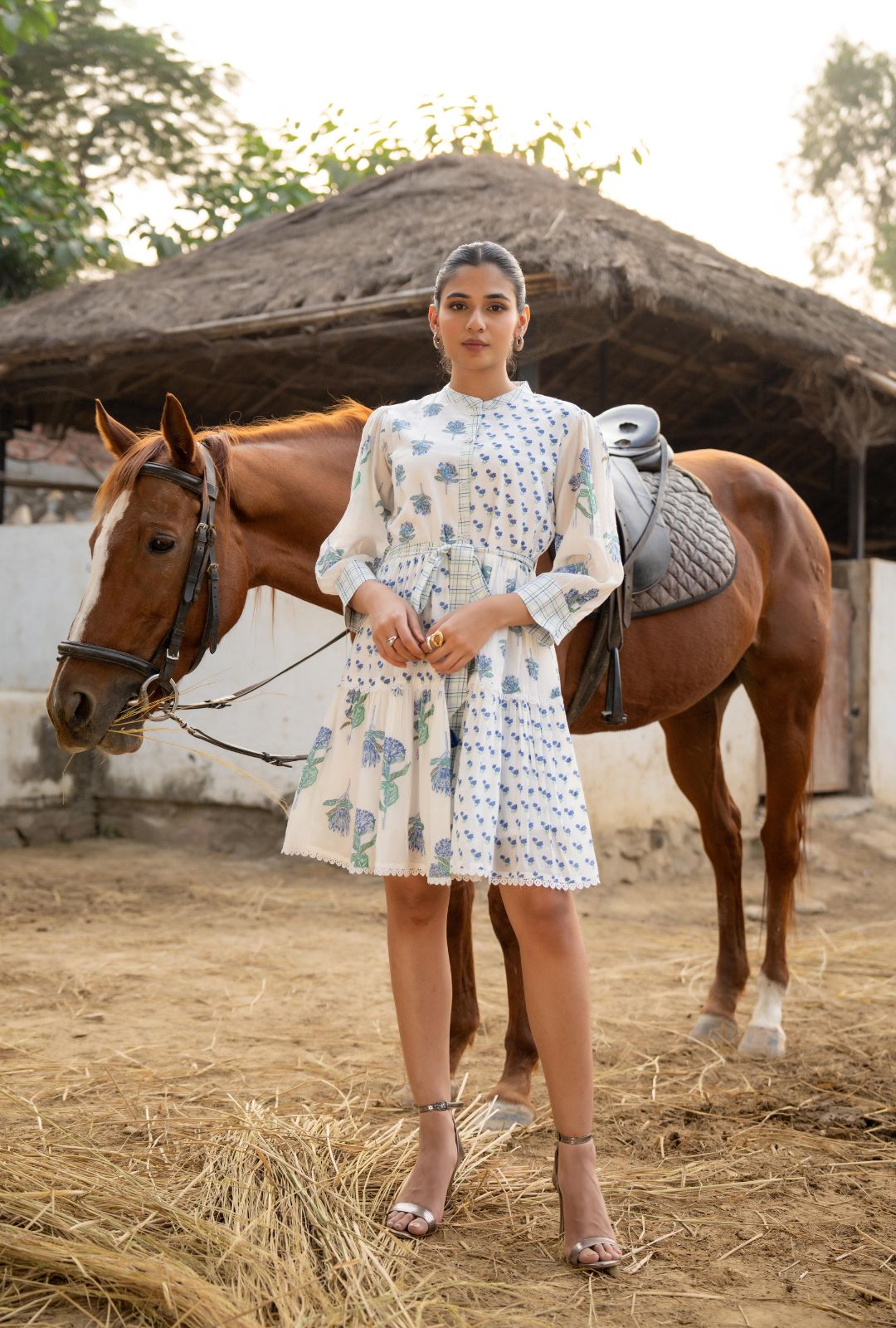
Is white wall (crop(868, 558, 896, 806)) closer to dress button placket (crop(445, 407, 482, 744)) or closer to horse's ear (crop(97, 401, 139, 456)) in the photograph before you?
horse's ear (crop(97, 401, 139, 456))

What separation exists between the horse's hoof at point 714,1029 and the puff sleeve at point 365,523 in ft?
7.12

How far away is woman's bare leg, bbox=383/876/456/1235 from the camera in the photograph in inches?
85.0

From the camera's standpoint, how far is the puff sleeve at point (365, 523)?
2.25 m

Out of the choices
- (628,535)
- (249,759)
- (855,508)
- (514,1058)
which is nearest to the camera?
(514,1058)

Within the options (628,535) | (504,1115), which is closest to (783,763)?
(628,535)

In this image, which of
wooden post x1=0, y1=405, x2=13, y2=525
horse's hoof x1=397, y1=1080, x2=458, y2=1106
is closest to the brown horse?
horse's hoof x1=397, y1=1080, x2=458, y2=1106

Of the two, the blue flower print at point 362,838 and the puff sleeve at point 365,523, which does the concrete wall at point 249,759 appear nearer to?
the puff sleeve at point 365,523

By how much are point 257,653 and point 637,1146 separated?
428cm

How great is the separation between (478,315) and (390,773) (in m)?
0.86

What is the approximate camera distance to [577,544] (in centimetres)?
218

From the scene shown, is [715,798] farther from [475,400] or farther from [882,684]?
[882,684]

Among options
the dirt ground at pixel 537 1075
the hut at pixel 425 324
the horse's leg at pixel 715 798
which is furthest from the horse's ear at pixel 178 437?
the hut at pixel 425 324

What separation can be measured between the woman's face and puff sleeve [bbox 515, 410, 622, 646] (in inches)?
8.0

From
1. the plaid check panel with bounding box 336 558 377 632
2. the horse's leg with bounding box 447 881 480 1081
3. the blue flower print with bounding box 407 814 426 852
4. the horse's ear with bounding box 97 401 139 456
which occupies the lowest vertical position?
the horse's leg with bounding box 447 881 480 1081
